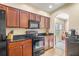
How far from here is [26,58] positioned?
8.03 ft

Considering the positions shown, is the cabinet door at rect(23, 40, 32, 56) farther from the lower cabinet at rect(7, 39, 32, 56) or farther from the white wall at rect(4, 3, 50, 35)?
the white wall at rect(4, 3, 50, 35)

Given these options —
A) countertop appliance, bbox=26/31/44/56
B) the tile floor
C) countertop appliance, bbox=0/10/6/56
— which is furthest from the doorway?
countertop appliance, bbox=0/10/6/56

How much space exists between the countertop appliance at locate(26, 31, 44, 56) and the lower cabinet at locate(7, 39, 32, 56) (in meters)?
0.09

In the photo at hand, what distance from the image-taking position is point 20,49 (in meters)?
2.67

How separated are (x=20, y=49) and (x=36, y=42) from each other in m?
0.36

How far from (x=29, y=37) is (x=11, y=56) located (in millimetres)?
512

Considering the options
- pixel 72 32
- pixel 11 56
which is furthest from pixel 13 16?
pixel 72 32

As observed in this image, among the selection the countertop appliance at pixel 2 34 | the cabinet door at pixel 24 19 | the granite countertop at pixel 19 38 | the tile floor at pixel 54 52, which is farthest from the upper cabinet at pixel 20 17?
the tile floor at pixel 54 52

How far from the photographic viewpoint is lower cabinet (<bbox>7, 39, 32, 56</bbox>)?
2.55 metres

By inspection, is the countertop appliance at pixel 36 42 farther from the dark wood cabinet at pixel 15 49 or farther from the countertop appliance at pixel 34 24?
the dark wood cabinet at pixel 15 49

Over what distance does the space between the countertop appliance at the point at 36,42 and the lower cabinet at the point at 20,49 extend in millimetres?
90

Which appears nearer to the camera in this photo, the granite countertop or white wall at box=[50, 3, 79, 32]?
white wall at box=[50, 3, 79, 32]

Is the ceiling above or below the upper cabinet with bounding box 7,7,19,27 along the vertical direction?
above

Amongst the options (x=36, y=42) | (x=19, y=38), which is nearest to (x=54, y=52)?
(x=36, y=42)
